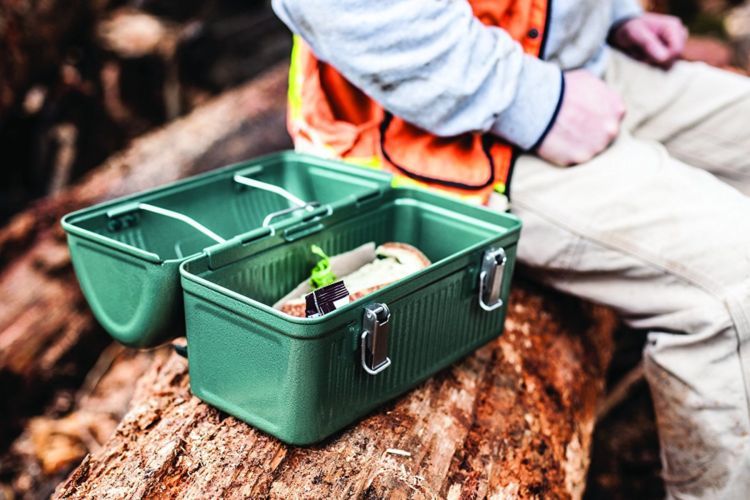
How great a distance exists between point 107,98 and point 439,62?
10.4 feet

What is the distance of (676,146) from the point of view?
2350mm

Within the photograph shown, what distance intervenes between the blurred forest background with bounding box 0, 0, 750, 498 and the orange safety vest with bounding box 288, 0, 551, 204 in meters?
1.47

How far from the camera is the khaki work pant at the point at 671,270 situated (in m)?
1.75

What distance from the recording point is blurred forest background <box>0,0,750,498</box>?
287 centimetres

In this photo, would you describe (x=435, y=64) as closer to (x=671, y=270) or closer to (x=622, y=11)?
(x=671, y=270)

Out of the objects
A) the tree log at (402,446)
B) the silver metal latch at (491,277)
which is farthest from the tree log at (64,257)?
the silver metal latch at (491,277)

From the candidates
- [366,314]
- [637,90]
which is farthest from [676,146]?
[366,314]

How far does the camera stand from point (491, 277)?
172 centimetres

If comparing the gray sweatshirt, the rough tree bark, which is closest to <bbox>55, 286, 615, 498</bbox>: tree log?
the rough tree bark

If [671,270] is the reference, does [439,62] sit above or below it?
above

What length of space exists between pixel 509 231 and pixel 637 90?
36.8 inches

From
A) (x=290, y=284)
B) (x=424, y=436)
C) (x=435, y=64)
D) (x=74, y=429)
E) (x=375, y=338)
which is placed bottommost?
(x=74, y=429)

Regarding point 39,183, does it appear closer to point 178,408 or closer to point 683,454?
point 178,408

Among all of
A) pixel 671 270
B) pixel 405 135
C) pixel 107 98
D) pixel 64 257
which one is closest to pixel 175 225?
pixel 405 135
